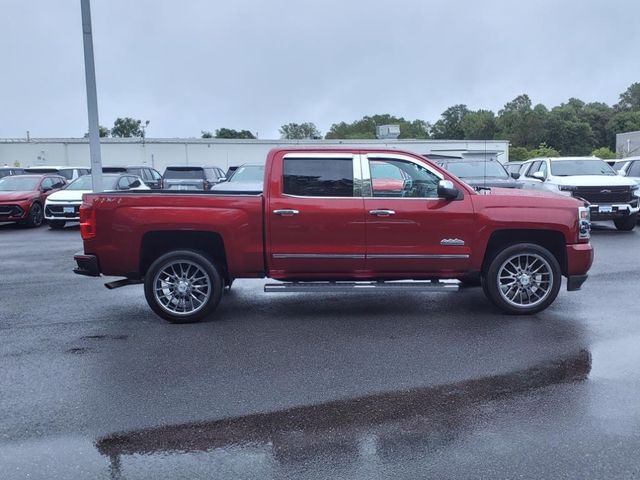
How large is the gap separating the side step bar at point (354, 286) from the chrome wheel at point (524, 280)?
0.59m

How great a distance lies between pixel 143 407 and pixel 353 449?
1.76 m

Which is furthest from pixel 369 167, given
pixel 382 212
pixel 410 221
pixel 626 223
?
pixel 626 223

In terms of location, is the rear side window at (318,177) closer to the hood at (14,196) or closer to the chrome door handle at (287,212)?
the chrome door handle at (287,212)

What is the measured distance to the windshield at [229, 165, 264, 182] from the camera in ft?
51.9

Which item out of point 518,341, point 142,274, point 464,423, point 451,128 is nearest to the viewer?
point 464,423

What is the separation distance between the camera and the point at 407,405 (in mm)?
4816

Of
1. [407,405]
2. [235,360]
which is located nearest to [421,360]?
[407,405]

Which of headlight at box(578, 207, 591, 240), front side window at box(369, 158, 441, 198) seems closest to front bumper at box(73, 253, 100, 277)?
front side window at box(369, 158, 441, 198)

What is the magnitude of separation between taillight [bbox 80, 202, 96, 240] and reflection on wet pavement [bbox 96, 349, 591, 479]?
3.35 metres

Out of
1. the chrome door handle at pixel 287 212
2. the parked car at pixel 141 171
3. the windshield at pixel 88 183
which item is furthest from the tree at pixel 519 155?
the chrome door handle at pixel 287 212

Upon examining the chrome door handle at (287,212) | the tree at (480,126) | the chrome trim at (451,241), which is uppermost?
the tree at (480,126)

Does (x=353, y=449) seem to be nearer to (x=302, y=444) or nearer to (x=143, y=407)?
(x=302, y=444)

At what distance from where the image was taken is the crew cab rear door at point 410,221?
7137 millimetres

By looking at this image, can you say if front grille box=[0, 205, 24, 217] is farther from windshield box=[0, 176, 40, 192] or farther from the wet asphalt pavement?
the wet asphalt pavement
